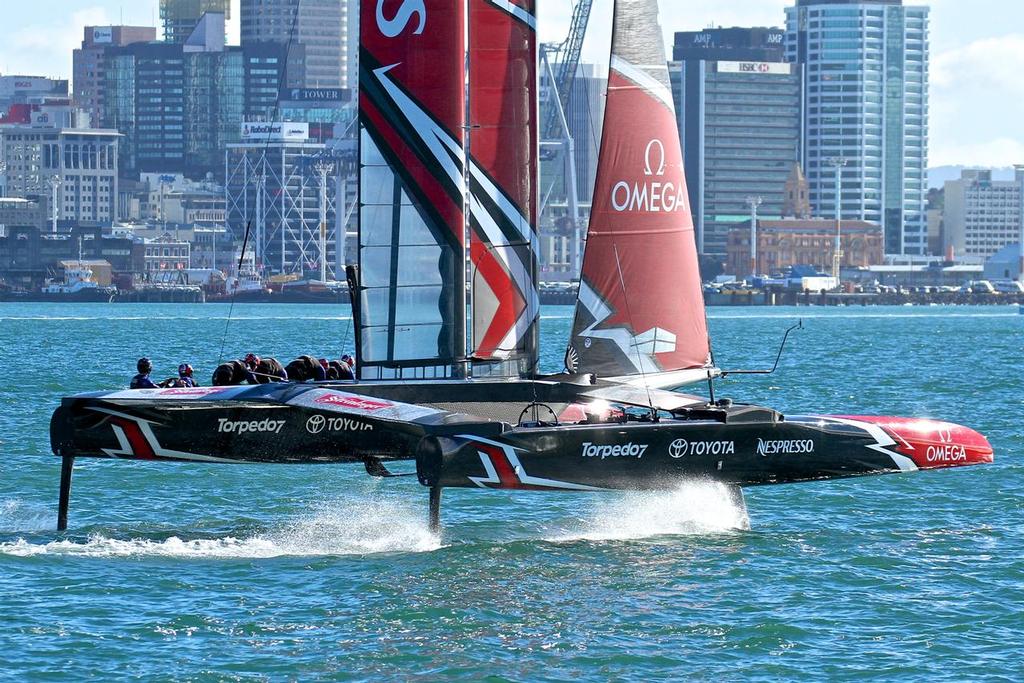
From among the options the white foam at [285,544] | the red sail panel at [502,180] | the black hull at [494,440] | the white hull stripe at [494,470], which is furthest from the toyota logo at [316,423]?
the red sail panel at [502,180]

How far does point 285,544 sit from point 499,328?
3690 mm

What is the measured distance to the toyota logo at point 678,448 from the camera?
54.2 ft

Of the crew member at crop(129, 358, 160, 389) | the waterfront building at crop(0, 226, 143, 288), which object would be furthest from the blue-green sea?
the waterfront building at crop(0, 226, 143, 288)

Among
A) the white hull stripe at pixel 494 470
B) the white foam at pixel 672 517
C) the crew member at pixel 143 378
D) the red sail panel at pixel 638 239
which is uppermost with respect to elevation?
the red sail panel at pixel 638 239

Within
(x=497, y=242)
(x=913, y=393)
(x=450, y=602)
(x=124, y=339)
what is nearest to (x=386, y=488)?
(x=497, y=242)

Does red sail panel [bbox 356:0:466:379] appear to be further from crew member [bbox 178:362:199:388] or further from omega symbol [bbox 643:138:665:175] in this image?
omega symbol [bbox 643:138:665:175]

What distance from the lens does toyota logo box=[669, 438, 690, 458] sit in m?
16.5

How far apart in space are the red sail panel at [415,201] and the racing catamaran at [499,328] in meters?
0.02

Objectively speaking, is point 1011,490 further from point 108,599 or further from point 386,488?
point 108,599

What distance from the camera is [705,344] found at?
2041cm

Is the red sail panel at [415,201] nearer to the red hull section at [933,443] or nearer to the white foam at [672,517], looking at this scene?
the white foam at [672,517]

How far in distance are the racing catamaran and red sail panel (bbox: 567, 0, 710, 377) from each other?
22mm

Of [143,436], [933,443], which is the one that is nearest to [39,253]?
[143,436]

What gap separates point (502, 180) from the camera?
19.5m
